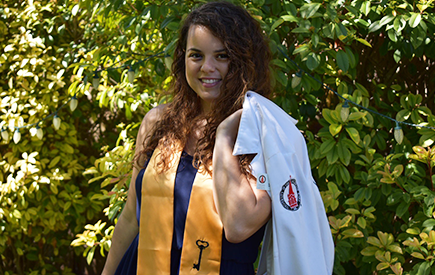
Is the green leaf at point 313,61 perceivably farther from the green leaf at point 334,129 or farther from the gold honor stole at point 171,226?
the gold honor stole at point 171,226

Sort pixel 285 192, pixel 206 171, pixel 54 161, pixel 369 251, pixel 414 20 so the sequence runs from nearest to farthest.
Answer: pixel 285 192
pixel 206 171
pixel 414 20
pixel 369 251
pixel 54 161

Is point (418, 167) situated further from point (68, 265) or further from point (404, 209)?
point (68, 265)

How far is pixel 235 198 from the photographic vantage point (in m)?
1.38

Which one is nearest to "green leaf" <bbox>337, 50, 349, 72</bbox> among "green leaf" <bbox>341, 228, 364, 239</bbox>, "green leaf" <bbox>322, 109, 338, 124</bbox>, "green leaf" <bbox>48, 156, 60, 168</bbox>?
"green leaf" <bbox>322, 109, 338, 124</bbox>

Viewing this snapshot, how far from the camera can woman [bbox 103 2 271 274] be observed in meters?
1.42

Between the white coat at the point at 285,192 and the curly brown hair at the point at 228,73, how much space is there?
82mm

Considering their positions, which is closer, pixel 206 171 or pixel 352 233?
pixel 206 171

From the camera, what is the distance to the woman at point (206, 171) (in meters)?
1.42

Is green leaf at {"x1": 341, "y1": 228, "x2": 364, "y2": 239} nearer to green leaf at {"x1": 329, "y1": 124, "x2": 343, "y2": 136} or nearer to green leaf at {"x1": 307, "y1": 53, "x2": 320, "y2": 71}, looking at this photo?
green leaf at {"x1": 329, "y1": 124, "x2": 343, "y2": 136}

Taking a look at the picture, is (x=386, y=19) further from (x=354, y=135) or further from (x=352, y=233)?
(x=352, y=233)

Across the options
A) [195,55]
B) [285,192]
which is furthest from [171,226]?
[195,55]

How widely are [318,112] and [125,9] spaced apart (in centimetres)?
116

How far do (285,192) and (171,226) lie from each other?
42 centimetres

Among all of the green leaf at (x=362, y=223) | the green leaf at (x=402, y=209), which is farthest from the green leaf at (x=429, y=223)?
the green leaf at (x=362, y=223)
